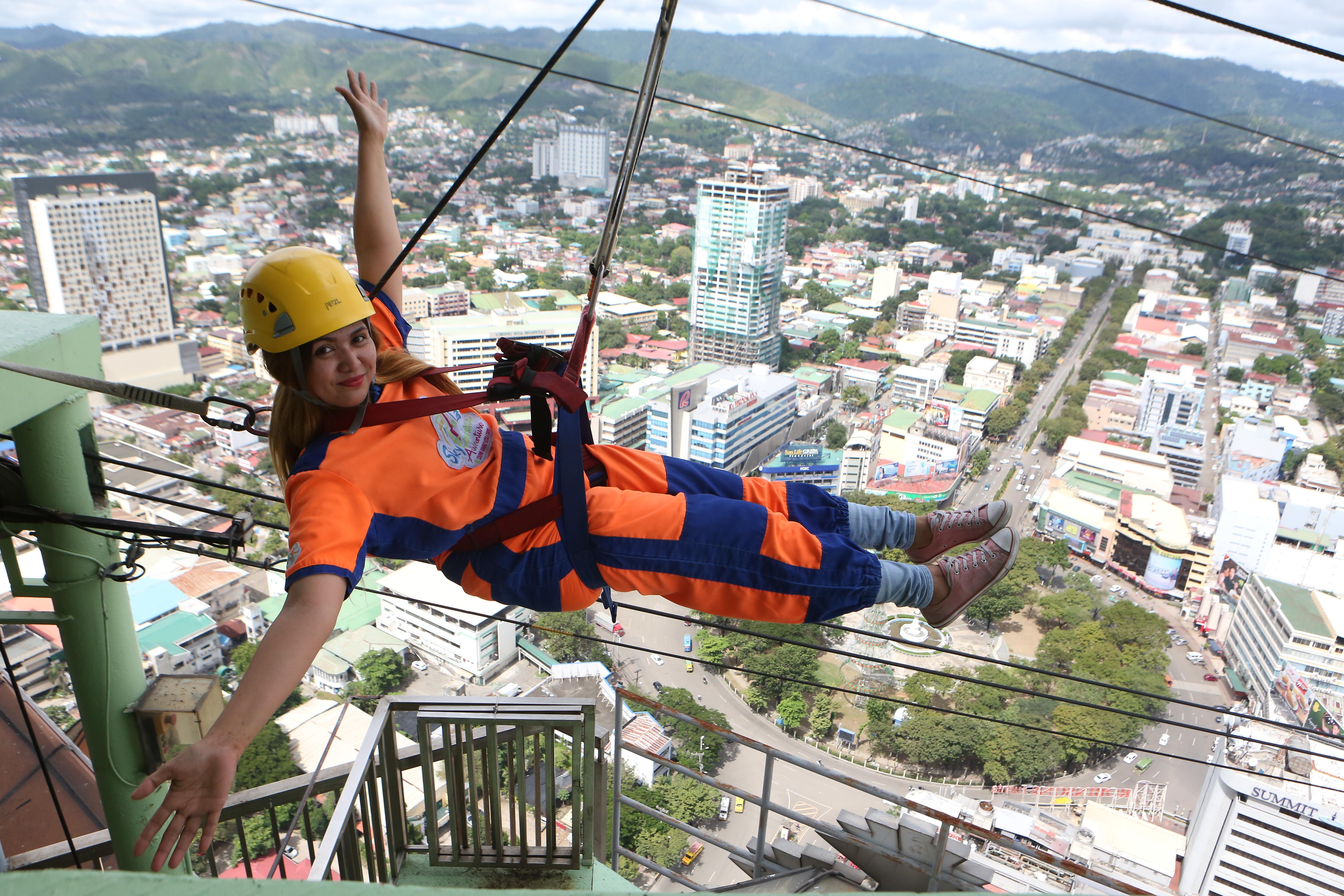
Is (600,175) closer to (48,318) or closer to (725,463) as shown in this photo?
(725,463)

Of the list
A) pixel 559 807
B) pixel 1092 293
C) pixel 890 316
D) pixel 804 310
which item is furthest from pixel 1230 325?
pixel 559 807

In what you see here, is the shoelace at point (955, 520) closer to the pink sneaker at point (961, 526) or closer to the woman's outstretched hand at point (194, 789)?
the pink sneaker at point (961, 526)

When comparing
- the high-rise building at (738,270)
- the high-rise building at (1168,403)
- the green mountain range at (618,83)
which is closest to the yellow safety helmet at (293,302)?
the high-rise building at (1168,403)

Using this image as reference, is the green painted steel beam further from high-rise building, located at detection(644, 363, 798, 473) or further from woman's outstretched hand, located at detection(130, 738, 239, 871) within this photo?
high-rise building, located at detection(644, 363, 798, 473)

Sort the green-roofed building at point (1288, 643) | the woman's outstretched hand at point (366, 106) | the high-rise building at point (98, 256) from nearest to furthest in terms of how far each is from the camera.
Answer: the woman's outstretched hand at point (366, 106) < the green-roofed building at point (1288, 643) < the high-rise building at point (98, 256)

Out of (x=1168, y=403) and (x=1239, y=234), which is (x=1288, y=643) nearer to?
(x=1168, y=403)

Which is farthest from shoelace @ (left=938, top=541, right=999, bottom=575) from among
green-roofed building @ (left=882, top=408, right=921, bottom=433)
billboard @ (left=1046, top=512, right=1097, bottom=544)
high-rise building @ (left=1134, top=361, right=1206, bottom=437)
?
high-rise building @ (left=1134, top=361, right=1206, bottom=437)

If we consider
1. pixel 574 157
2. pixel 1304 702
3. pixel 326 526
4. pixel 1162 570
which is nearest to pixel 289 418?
pixel 326 526
